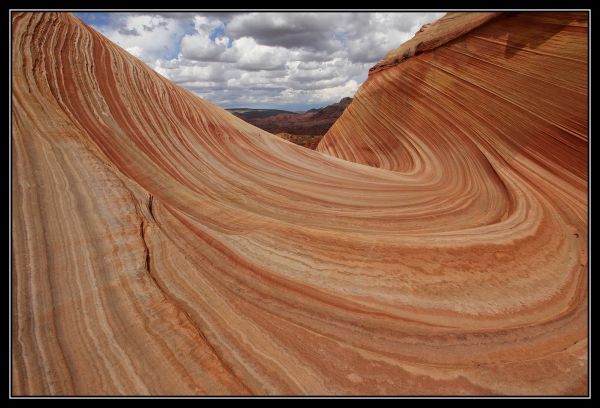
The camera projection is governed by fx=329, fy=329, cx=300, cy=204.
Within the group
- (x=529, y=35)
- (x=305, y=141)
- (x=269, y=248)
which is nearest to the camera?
(x=269, y=248)

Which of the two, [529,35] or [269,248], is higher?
[529,35]

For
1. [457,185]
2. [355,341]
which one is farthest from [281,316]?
[457,185]

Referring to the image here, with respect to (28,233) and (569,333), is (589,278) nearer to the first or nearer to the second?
(569,333)

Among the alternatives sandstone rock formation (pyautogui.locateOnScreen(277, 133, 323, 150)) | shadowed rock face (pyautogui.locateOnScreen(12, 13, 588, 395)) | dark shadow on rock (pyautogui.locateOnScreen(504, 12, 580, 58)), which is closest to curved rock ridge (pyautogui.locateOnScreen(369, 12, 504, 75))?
dark shadow on rock (pyautogui.locateOnScreen(504, 12, 580, 58))

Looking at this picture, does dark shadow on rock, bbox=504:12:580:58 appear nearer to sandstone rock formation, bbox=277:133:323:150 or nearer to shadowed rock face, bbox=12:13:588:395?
shadowed rock face, bbox=12:13:588:395

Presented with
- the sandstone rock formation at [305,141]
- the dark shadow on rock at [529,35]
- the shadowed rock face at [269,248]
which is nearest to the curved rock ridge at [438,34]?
the dark shadow on rock at [529,35]

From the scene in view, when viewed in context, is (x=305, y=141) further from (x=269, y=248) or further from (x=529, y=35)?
→ (x=269, y=248)

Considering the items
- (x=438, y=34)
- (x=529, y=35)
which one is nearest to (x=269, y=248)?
(x=529, y=35)

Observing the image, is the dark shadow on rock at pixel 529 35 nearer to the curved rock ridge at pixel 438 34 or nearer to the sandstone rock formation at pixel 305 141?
the curved rock ridge at pixel 438 34
